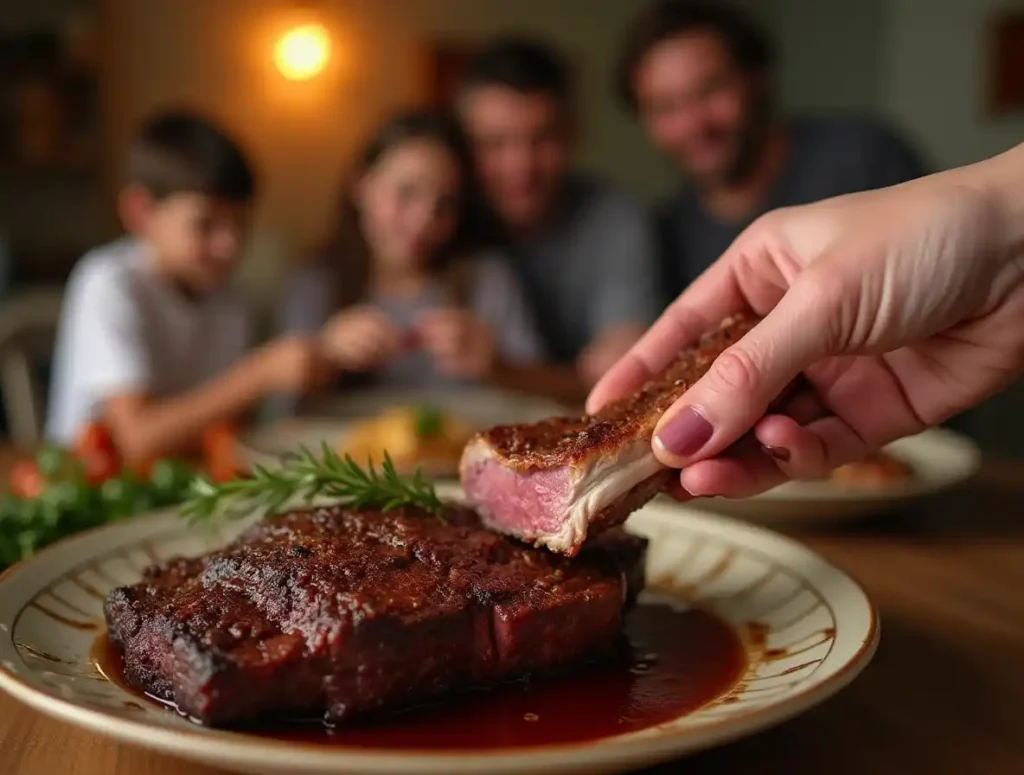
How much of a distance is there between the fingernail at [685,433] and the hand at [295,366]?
7.14 ft

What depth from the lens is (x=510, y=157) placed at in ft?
13.4

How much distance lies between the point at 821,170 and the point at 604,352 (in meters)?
1.09

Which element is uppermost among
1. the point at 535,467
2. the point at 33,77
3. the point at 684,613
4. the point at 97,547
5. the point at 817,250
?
the point at 33,77

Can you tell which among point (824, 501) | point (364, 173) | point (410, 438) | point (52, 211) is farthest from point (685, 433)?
point (52, 211)

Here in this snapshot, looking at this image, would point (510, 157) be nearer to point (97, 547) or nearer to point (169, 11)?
point (97, 547)

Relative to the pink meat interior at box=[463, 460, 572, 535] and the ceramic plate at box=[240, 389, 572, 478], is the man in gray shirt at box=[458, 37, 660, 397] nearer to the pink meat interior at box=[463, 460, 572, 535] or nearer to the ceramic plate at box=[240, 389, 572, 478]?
the ceramic plate at box=[240, 389, 572, 478]

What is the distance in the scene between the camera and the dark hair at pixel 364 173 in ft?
13.0

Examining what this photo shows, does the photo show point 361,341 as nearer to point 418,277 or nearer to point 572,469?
point 418,277

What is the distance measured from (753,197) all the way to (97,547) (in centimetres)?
311

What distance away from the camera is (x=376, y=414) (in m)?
3.31

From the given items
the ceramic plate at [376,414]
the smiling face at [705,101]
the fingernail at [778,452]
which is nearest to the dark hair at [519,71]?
the smiling face at [705,101]

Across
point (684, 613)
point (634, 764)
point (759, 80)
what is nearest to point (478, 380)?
point (759, 80)

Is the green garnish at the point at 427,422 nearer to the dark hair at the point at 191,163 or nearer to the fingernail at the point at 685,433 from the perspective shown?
the dark hair at the point at 191,163

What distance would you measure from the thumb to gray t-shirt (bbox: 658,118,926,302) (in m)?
2.52
